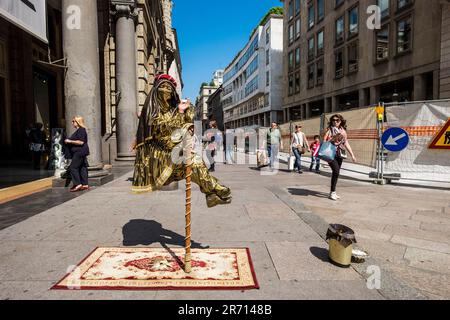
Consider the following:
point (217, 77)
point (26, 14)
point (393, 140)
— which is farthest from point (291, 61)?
point (217, 77)

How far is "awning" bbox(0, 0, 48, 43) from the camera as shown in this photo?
23.1ft

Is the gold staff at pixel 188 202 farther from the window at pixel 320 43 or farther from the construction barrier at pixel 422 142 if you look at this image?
the window at pixel 320 43

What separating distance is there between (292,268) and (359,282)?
0.63 m

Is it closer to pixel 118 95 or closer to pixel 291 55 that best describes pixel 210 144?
pixel 118 95

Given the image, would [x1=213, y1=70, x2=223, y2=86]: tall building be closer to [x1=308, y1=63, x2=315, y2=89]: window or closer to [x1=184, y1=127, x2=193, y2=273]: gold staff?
[x1=308, y1=63, x2=315, y2=89]: window

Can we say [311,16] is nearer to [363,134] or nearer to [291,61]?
[291,61]

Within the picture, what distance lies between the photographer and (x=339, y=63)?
33.3 metres

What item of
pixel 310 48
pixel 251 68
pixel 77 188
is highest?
pixel 251 68

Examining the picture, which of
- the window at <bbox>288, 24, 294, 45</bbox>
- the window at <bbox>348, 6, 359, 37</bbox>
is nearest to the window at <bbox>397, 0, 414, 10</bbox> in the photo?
the window at <bbox>348, 6, 359, 37</bbox>

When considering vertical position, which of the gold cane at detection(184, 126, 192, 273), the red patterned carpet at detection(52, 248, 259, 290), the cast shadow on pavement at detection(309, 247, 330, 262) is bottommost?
the cast shadow on pavement at detection(309, 247, 330, 262)

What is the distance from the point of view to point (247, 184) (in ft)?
30.8

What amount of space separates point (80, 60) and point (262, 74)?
164 ft

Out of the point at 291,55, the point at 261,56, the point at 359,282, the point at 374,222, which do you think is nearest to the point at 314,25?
the point at 291,55

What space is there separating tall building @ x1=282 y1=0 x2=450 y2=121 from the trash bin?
21.3 m
